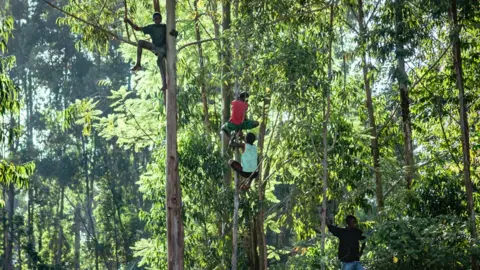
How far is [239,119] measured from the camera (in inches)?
445

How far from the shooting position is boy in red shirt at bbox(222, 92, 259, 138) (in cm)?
1117

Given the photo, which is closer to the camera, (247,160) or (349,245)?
(349,245)

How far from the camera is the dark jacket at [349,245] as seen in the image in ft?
32.8

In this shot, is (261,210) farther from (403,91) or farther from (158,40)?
(158,40)

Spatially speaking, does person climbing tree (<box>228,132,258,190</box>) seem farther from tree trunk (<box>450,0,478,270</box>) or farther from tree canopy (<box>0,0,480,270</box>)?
tree trunk (<box>450,0,478,270</box>)

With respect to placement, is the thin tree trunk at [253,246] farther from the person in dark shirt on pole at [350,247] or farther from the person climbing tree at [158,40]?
the person in dark shirt on pole at [350,247]

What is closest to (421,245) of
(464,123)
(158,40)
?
(464,123)

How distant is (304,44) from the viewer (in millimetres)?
12633

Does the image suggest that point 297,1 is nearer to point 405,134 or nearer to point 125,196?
point 405,134

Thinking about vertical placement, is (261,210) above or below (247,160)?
below

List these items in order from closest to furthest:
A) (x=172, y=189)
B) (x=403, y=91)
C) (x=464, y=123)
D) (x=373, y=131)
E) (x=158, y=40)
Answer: (x=172, y=189) < (x=158, y=40) < (x=464, y=123) < (x=403, y=91) < (x=373, y=131)

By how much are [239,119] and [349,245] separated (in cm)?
253

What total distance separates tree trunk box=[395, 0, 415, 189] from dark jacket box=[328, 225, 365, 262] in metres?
3.39

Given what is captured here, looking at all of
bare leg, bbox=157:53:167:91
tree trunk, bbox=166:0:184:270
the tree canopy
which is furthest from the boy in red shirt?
bare leg, bbox=157:53:167:91
